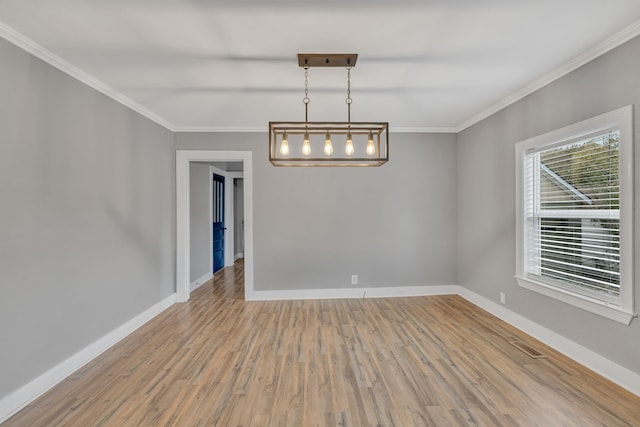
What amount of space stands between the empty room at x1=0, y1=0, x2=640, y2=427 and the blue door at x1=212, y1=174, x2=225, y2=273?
5.94 ft

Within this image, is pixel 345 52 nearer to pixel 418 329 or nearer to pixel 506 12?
pixel 506 12

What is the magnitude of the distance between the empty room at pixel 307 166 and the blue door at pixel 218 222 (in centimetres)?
181

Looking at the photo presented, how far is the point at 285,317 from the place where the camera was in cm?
361

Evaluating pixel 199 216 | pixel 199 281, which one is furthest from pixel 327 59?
pixel 199 281

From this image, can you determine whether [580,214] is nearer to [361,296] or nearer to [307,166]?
[307,166]

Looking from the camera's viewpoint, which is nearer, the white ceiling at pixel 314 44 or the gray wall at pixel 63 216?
the white ceiling at pixel 314 44

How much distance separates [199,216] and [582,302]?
5297mm

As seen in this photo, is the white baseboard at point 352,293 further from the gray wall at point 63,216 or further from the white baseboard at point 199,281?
the gray wall at point 63,216

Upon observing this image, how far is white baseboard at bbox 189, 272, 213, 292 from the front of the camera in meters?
4.90

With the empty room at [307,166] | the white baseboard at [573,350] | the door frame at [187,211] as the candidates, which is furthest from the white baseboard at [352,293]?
the white baseboard at [573,350]

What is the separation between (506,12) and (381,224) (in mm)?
2956

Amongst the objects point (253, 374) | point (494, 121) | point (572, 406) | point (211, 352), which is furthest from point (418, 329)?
point (494, 121)

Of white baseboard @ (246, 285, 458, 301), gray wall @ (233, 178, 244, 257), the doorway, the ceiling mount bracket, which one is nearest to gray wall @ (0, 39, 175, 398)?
white baseboard @ (246, 285, 458, 301)

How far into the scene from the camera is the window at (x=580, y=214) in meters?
2.12
